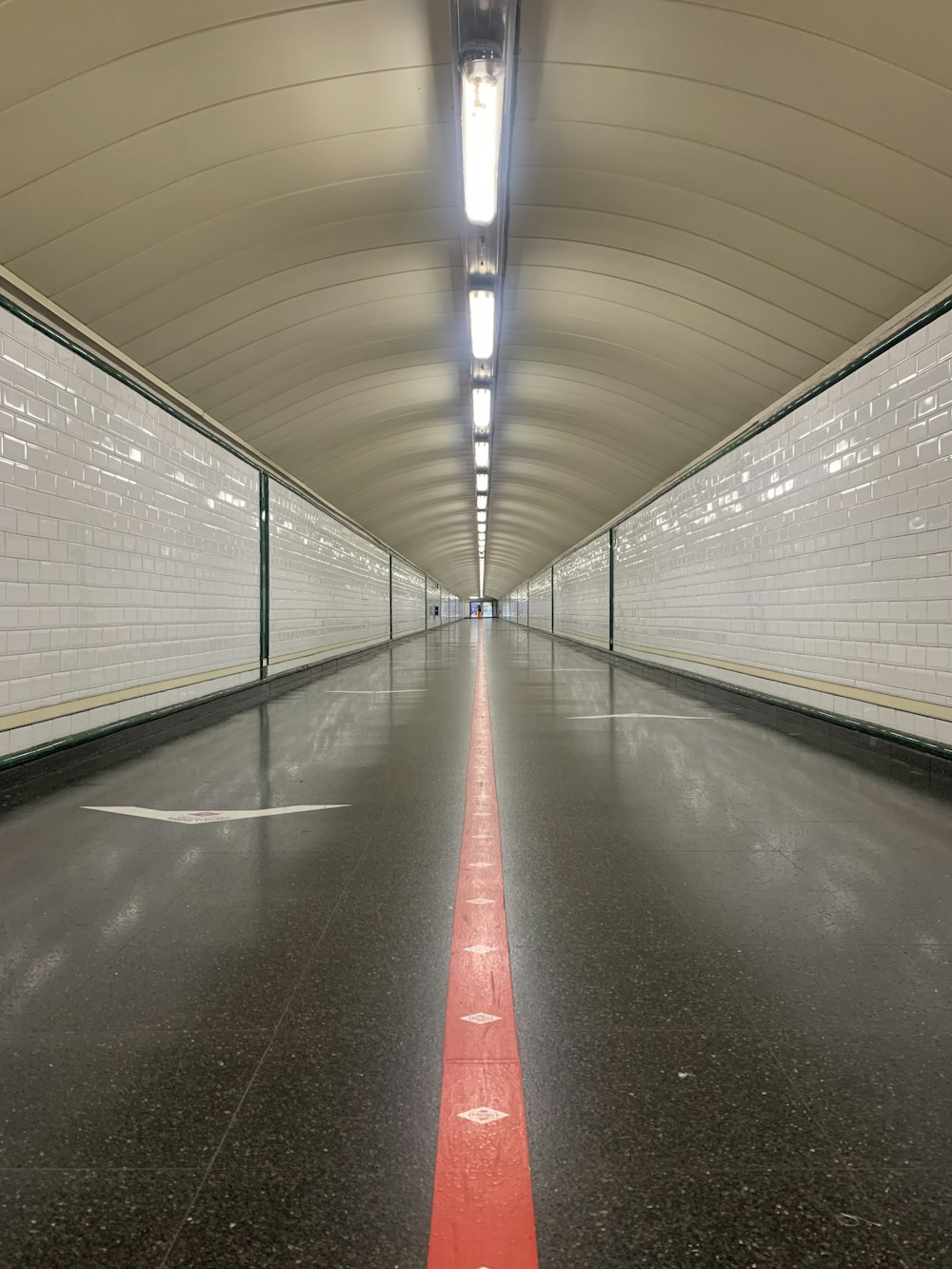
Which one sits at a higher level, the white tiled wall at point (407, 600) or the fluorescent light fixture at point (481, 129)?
the fluorescent light fixture at point (481, 129)

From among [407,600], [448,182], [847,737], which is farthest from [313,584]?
[407,600]

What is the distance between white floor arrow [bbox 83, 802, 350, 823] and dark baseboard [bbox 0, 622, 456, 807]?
0.91m

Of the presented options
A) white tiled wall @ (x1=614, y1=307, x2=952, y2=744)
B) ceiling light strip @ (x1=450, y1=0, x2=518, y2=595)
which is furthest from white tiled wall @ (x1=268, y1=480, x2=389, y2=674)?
white tiled wall @ (x1=614, y1=307, x2=952, y2=744)

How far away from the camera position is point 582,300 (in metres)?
8.93

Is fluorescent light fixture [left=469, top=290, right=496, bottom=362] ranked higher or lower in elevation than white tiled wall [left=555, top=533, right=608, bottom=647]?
higher

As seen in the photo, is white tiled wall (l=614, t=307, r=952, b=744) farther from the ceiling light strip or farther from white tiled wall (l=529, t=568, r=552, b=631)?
white tiled wall (l=529, t=568, r=552, b=631)

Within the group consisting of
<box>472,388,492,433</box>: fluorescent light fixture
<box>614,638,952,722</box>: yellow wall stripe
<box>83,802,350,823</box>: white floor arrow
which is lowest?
<box>83,802,350,823</box>: white floor arrow

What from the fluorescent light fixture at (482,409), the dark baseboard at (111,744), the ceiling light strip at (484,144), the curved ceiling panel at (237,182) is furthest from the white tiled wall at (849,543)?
the dark baseboard at (111,744)

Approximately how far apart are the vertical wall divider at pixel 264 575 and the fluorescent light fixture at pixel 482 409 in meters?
3.90

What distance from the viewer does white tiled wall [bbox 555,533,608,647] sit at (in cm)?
2469

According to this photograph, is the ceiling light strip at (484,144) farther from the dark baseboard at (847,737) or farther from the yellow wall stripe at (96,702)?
the dark baseboard at (847,737)

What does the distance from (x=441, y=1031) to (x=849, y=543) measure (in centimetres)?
705

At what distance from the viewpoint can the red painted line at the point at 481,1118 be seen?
1.60 m

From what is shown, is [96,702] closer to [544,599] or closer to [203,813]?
[203,813]
